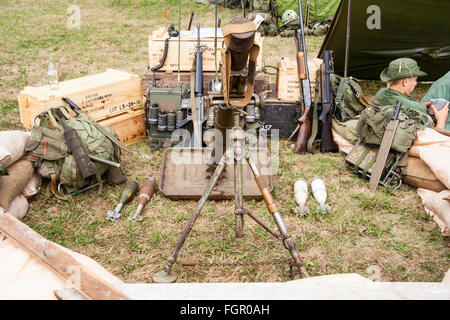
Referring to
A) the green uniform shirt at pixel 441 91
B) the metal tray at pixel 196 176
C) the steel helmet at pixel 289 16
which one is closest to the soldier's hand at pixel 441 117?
the green uniform shirt at pixel 441 91

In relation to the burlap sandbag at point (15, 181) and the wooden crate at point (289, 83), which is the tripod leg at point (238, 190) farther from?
the wooden crate at point (289, 83)

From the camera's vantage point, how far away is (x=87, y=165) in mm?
4488

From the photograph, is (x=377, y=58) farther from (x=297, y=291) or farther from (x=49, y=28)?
(x=49, y=28)

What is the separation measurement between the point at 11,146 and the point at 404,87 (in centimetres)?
470

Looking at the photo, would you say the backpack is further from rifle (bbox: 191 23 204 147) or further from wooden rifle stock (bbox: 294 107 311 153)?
rifle (bbox: 191 23 204 147)

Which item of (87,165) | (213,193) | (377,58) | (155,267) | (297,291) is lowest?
(155,267)

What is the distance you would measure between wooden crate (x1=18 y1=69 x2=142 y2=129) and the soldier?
3.38 meters

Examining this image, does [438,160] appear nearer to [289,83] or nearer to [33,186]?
[289,83]

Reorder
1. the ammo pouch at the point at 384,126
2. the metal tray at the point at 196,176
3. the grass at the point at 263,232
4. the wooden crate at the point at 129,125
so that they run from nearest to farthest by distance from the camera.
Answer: the grass at the point at 263,232
the metal tray at the point at 196,176
the ammo pouch at the point at 384,126
the wooden crate at the point at 129,125

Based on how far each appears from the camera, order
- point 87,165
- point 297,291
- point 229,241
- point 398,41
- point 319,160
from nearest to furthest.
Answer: point 297,291 → point 229,241 → point 87,165 → point 319,160 → point 398,41

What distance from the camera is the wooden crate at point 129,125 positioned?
18.7 ft

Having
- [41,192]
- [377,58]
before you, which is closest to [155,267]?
[41,192]

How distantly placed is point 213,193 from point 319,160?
1.79 m

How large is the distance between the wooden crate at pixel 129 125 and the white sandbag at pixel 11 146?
1239 millimetres
